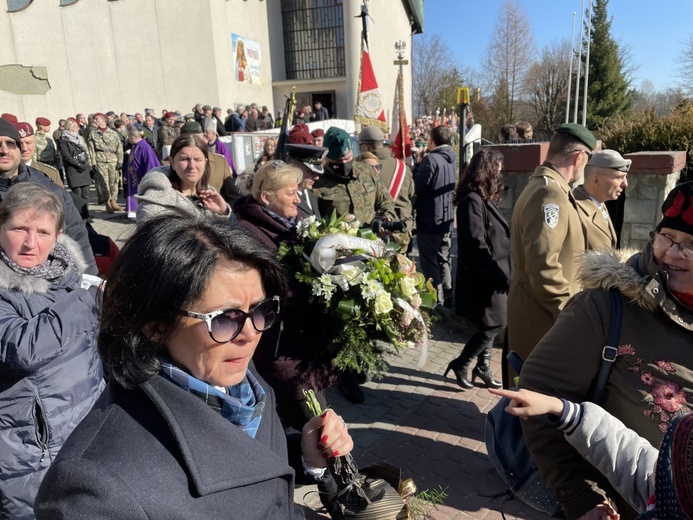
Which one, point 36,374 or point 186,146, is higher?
point 186,146

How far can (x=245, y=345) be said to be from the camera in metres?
1.39

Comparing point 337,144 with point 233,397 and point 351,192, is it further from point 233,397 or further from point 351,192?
point 233,397

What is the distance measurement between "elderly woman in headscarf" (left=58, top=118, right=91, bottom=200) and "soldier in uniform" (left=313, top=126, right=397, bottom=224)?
7.60m

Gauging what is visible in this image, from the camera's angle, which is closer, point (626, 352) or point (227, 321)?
point (227, 321)

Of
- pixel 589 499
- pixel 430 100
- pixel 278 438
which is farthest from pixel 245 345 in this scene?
pixel 430 100

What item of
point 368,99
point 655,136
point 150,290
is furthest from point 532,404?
point 368,99

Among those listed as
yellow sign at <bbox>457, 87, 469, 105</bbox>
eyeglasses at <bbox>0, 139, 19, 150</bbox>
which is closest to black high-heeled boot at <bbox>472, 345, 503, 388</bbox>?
eyeglasses at <bbox>0, 139, 19, 150</bbox>

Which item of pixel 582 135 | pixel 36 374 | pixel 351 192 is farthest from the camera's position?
pixel 351 192

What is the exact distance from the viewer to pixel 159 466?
A: 44.9 inches

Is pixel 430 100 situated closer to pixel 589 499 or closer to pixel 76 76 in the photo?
pixel 76 76

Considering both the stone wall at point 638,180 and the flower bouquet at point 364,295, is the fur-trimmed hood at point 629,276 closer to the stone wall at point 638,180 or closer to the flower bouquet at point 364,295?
the flower bouquet at point 364,295

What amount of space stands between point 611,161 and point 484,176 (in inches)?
50.9

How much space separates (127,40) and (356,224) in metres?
20.1

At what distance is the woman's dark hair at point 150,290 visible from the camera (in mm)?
1265
